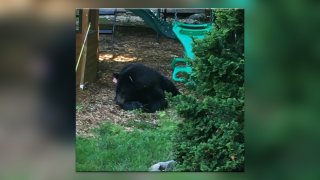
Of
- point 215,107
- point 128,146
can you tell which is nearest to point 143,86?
point 128,146

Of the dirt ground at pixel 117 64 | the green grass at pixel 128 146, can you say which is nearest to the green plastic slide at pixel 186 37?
the dirt ground at pixel 117 64

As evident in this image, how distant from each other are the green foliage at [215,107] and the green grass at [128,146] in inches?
5.3

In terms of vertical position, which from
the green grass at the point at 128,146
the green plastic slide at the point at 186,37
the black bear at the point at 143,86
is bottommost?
the green grass at the point at 128,146

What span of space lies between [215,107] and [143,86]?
69 centimetres

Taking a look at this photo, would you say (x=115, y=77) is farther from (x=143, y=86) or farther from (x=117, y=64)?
(x=143, y=86)

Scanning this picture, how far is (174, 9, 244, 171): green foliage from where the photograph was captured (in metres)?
4.46

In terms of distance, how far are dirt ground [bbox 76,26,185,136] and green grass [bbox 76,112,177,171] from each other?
2.8 inches

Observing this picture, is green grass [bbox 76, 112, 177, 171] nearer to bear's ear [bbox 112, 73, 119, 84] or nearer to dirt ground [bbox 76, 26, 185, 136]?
dirt ground [bbox 76, 26, 185, 136]

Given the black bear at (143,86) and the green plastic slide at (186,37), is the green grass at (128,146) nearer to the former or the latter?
the black bear at (143,86)

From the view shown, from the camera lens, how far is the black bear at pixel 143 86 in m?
4.49

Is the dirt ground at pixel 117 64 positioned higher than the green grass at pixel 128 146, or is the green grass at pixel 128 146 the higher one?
the dirt ground at pixel 117 64

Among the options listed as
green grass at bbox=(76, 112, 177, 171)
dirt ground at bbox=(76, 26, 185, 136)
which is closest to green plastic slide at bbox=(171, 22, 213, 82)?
dirt ground at bbox=(76, 26, 185, 136)

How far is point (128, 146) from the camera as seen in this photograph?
176 inches
